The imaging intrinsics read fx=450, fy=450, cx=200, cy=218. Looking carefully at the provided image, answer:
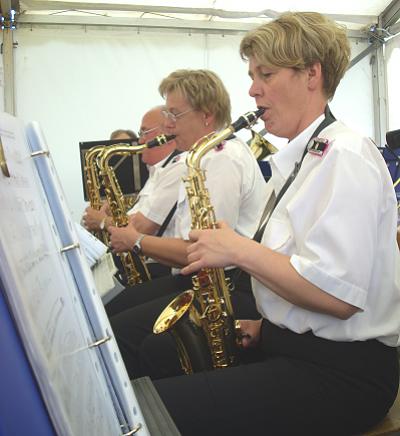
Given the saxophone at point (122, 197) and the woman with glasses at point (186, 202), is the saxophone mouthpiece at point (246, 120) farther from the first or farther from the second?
the saxophone at point (122, 197)

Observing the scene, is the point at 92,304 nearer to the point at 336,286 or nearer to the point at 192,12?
the point at 336,286

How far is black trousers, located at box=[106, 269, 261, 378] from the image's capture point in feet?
4.79

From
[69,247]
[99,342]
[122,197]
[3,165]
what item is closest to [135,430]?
[99,342]

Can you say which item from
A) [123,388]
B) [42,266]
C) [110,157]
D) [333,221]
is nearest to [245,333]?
[333,221]

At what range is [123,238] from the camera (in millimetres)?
2064

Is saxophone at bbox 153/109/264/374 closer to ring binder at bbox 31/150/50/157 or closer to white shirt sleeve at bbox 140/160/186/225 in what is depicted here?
white shirt sleeve at bbox 140/160/186/225

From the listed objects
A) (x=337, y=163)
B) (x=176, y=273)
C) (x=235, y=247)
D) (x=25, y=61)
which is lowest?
(x=176, y=273)

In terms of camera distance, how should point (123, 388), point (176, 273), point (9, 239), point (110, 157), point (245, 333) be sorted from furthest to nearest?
point (110, 157) < point (176, 273) < point (245, 333) < point (123, 388) < point (9, 239)

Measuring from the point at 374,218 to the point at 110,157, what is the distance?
219cm

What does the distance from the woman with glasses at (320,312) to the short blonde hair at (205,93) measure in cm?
109

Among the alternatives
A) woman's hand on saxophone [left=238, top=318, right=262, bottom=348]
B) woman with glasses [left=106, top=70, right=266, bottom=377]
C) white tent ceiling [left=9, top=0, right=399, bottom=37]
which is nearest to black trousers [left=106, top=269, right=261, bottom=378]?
woman with glasses [left=106, top=70, right=266, bottom=377]

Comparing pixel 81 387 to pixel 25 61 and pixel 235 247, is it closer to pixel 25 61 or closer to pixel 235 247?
pixel 235 247

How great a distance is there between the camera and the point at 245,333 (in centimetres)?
136

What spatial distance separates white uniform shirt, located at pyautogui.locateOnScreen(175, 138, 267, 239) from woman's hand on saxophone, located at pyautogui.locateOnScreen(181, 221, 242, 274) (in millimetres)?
497
